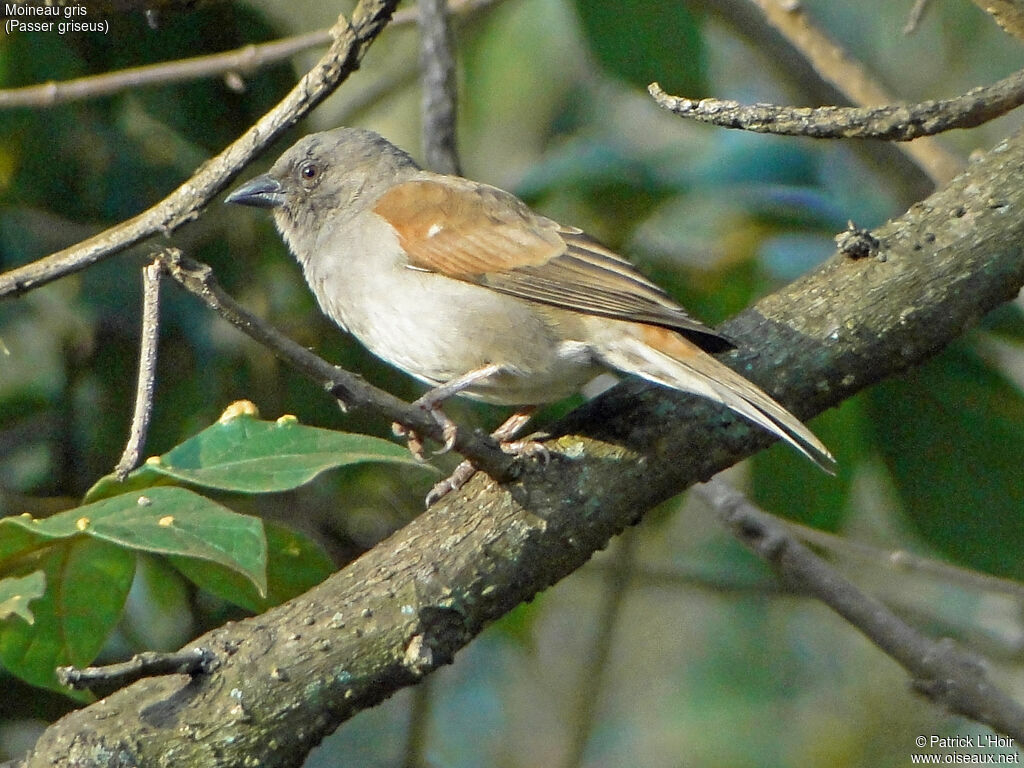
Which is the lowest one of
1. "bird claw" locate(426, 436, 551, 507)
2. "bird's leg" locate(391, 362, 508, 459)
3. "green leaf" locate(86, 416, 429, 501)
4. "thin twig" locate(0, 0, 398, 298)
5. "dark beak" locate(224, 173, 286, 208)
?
"green leaf" locate(86, 416, 429, 501)

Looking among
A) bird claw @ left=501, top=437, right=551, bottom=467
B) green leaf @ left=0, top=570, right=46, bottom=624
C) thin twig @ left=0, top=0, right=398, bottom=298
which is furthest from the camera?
bird claw @ left=501, top=437, right=551, bottom=467

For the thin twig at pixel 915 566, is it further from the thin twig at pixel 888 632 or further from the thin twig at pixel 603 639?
the thin twig at pixel 603 639

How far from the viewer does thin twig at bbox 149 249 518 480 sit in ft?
6.74

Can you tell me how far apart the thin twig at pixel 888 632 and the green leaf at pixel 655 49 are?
5.04 ft

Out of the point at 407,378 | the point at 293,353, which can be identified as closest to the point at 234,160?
the point at 293,353

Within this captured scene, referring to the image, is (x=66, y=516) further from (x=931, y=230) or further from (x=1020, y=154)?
(x=1020, y=154)

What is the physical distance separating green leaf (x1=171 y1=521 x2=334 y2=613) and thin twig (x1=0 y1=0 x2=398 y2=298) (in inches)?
31.6

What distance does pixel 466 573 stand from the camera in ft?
9.01

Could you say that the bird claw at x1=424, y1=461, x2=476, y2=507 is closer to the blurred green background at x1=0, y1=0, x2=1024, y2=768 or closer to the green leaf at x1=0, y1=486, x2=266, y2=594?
the green leaf at x1=0, y1=486, x2=266, y2=594

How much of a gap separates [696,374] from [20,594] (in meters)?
1.70

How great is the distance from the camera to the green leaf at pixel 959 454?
3.78m

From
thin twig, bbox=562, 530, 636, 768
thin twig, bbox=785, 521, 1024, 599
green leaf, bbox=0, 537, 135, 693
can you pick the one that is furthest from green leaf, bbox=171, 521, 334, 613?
thin twig, bbox=562, 530, 636, 768

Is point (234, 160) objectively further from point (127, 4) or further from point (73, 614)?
point (73, 614)

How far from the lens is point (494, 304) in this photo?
3705 millimetres
